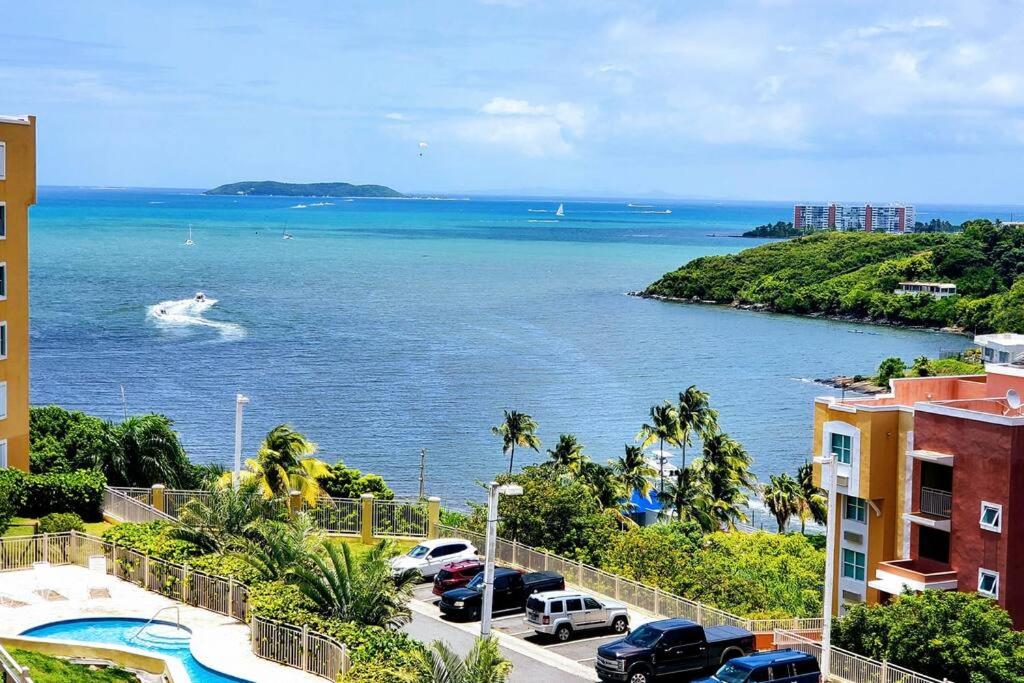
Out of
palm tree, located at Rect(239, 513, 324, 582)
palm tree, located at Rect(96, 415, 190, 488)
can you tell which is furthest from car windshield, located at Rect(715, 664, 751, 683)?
palm tree, located at Rect(96, 415, 190, 488)

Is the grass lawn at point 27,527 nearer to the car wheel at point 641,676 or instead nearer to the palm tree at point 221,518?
the palm tree at point 221,518

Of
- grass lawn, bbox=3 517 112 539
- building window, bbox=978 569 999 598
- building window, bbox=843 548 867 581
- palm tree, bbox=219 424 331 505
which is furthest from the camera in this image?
palm tree, bbox=219 424 331 505

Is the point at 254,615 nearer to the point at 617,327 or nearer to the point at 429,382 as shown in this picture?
the point at 429,382

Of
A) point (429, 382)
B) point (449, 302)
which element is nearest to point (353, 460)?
point (429, 382)

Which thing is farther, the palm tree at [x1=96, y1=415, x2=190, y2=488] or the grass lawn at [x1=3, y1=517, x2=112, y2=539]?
the palm tree at [x1=96, y1=415, x2=190, y2=488]

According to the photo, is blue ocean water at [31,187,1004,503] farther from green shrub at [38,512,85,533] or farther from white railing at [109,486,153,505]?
green shrub at [38,512,85,533]

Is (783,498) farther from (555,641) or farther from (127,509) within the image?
(127,509)

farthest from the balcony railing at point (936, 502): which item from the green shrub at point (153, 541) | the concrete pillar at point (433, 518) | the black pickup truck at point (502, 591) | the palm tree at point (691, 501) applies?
the palm tree at point (691, 501)
